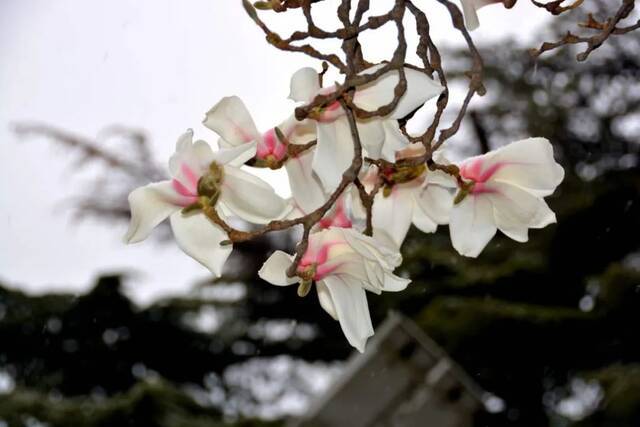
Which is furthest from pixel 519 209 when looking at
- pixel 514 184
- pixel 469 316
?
pixel 469 316

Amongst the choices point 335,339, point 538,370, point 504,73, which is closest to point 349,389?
point 538,370

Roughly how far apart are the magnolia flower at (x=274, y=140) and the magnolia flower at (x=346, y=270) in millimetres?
19

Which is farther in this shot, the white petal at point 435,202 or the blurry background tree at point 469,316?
the blurry background tree at point 469,316

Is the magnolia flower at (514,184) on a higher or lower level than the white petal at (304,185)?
lower

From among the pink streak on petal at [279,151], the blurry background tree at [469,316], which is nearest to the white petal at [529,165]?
the pink streak on petal at [279,151]

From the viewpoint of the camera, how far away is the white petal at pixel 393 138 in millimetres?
432

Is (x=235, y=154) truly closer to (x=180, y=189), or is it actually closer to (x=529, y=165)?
(x=180, y=189)

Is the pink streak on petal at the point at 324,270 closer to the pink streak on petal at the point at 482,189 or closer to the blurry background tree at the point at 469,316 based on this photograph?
the pink streak on petal at the point at 482,189

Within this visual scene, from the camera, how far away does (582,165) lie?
3041mm

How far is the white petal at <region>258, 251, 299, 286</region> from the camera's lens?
0.44m

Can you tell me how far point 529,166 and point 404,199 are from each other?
2.6 inches

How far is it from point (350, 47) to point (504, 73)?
2.88 metres

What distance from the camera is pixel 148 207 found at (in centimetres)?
43

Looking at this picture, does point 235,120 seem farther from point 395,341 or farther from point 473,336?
point 473,336
